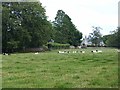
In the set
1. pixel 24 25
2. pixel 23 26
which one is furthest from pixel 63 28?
pixel 23 26

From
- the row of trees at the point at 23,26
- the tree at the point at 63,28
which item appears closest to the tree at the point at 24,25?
the row of trees at the point at 23,26

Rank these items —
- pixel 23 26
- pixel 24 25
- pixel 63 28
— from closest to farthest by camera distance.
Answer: pixel 23 26
pixel 24 25
pixel 63 28

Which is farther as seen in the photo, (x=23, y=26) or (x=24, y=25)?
(x=24, y=25)

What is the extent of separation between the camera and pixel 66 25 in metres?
106

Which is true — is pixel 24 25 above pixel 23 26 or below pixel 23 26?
above

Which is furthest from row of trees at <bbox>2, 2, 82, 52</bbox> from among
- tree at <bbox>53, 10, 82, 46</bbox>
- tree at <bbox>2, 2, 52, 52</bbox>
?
tree at <bbox>53, 10, 82, 46</bbox>

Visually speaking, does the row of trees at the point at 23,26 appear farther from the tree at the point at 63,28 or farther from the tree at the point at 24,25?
the tree at the point at 63,28

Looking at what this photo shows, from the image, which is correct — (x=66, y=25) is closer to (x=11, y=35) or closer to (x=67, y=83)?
(x=11, y=35)

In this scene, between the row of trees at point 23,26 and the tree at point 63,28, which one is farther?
the tree at point 63,28

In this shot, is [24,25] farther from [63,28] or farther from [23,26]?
[63,28]

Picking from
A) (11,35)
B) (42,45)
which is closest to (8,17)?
(11,35)

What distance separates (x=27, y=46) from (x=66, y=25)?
38226mm

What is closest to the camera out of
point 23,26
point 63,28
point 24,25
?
point 23,26

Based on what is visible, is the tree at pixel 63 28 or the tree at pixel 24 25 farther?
the tree at pixel 63 28
